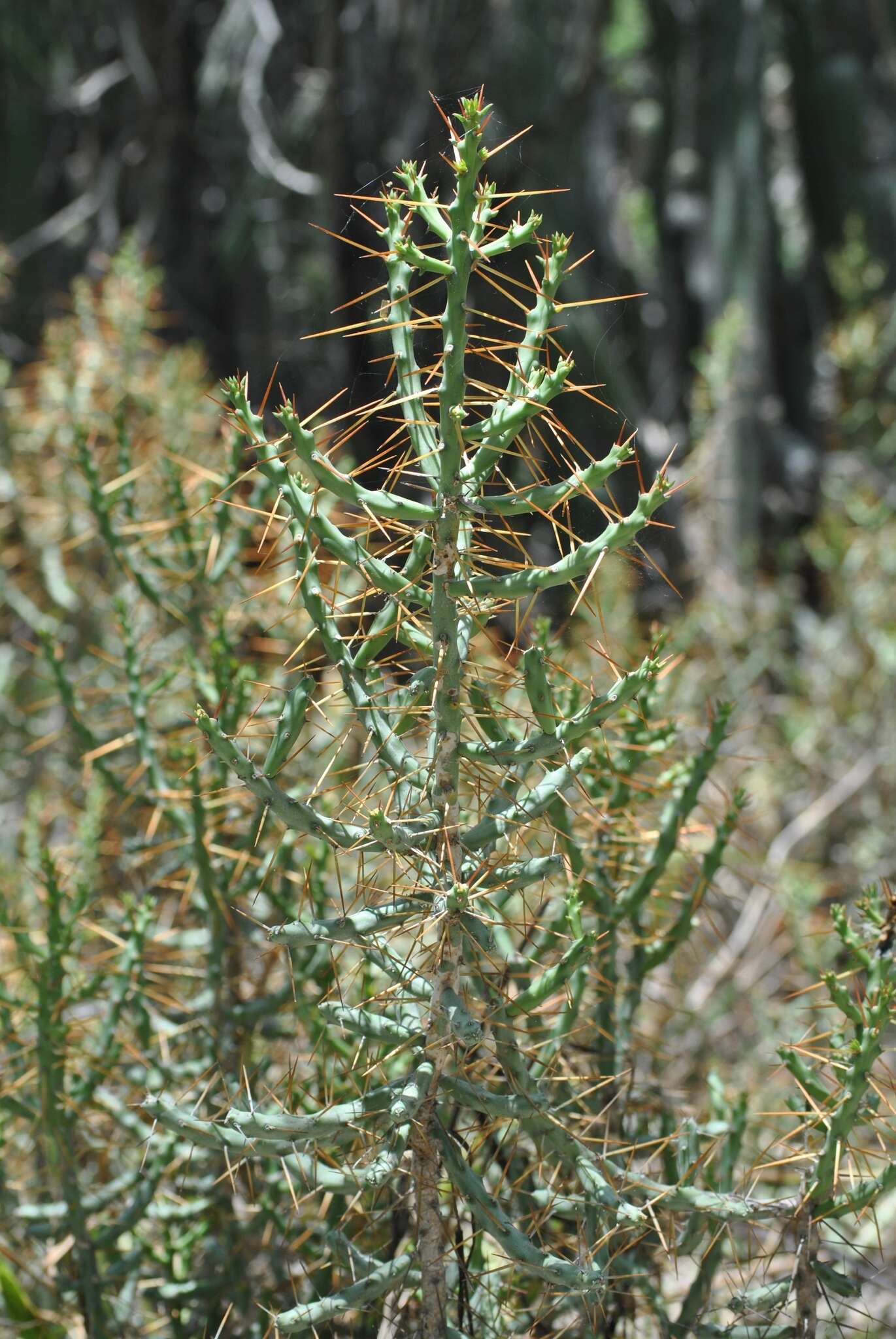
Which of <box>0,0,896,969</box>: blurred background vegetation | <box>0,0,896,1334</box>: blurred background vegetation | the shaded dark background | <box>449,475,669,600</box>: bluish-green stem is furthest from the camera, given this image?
the shaded dark background

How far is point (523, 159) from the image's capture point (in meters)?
4.99

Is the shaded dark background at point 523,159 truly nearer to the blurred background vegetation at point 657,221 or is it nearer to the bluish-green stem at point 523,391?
the blurred background vegetation at point 657,221

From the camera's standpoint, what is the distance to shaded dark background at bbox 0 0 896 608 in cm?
528

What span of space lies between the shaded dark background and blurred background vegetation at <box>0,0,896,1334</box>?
0.06 feet

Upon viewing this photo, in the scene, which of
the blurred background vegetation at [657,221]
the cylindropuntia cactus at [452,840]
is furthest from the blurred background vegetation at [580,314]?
the cylindropuntia cactus at [452,840]

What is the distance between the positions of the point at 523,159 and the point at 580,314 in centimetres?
75

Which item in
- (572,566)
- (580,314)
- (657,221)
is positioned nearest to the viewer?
(572,566)

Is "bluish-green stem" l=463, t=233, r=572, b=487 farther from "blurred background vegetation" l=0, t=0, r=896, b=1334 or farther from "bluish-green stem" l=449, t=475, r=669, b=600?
"blurred background vegetation" l=0, t=0, r=896, b=1334

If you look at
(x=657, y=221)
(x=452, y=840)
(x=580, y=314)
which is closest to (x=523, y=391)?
(x=452, y=840)

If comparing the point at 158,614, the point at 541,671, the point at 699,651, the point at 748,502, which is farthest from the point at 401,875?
the point at 748,502

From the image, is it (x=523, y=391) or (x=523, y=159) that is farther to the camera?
(x=523, y=159)

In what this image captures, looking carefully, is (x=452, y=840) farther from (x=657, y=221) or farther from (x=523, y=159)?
(x=657, y=221)

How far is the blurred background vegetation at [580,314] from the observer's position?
3.42 m

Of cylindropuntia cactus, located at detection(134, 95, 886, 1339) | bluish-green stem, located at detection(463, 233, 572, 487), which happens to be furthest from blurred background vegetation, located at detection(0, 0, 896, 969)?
bluish-green stem, located at detection(463, 233, 572, 487)
